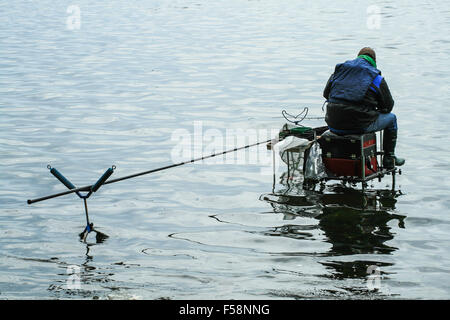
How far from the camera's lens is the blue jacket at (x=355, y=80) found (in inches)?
388

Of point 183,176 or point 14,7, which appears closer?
point 183,176

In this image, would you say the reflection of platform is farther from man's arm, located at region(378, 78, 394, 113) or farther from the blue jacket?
the blue jacket

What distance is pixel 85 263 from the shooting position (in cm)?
800

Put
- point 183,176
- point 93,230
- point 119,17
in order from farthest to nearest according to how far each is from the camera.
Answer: point 119,17 < point 183,176 < point 93,230

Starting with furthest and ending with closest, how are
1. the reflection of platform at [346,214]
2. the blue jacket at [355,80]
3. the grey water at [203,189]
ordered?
the blue jacket at [355,80]
the reflection of platform at [346,214]
the grey water at [203,189]

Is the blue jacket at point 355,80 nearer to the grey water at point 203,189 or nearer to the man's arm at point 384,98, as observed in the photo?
the man's arm at point 384,98

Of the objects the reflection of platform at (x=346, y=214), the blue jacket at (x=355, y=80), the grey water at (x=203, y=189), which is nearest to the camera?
the grey water at (x=203, y=189)

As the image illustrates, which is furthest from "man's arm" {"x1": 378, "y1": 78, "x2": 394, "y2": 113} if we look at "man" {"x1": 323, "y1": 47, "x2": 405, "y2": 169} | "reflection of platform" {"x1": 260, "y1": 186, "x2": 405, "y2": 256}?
"reflection of platform" {"x1": 260, "y1": 186, "x2": 405, "y2": 256}

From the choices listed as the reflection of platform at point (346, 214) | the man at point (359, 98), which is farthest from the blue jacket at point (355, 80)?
the reflection of platform at point (346, 214)

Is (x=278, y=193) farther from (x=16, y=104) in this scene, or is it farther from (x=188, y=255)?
(x=16, y=104)

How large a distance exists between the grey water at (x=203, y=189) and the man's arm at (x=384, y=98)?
1158mm

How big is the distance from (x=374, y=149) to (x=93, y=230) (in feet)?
12.1

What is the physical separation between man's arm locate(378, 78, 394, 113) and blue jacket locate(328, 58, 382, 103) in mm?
90
